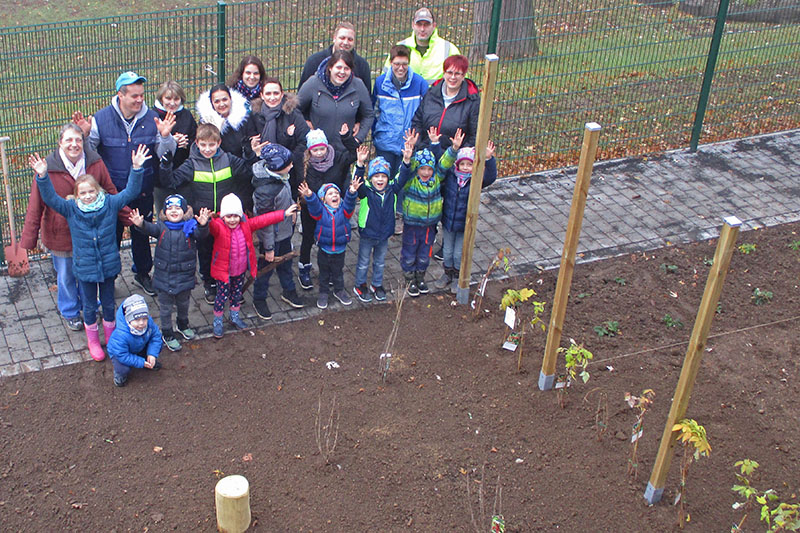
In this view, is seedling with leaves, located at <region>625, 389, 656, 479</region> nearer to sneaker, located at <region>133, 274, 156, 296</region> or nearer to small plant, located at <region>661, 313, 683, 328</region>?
small plant, located at <region>661, 313, 683, 328</region>

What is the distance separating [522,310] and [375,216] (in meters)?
1.62

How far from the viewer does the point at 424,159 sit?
7812 mm

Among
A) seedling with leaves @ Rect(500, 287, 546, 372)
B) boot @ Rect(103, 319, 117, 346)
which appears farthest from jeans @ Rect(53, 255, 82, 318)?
seedling with leaves @ Rect(500, 287, 546, 372)

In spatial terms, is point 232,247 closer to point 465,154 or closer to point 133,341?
point 133,341

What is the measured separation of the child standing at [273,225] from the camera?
7.46 meters

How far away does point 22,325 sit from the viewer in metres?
7.51

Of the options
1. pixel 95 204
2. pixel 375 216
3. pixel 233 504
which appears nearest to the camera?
pixel 233 504

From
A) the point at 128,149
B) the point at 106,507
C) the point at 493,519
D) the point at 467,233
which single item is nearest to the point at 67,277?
the point at 128,149

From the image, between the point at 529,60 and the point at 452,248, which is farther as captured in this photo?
the point at 529,60

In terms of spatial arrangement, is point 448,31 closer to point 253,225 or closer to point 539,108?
point 539,108

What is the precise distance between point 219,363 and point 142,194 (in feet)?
5.23

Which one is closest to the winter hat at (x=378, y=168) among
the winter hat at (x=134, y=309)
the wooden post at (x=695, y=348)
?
the winter hat at (x=134, y=309)

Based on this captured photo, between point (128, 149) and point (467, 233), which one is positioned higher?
point (128, 149)

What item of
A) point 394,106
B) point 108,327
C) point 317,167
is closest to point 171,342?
point 108,327
